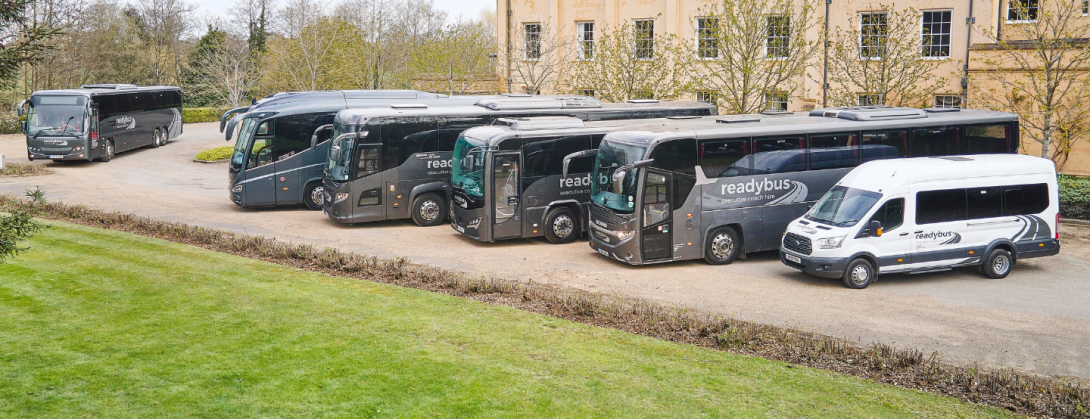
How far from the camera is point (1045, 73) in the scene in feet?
84.4

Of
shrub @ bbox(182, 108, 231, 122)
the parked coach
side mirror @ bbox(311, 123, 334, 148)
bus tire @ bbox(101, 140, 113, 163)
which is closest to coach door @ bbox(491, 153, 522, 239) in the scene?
side mirror @ bbox(311, 123, 334, 148)

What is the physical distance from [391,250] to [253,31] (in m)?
52.6

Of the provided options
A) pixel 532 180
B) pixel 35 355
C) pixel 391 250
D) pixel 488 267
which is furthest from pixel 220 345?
pixel 532 180

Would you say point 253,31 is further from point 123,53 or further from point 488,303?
point 488,303

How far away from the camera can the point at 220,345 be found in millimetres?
10867

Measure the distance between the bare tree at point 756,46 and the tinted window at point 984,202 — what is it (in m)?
12.2

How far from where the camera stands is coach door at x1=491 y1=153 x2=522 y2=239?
65.1ft

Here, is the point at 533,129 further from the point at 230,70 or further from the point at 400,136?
the point at 230,70

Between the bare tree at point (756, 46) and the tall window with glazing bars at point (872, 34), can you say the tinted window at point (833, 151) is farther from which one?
the tall window with glazing bars at point (872, 34)

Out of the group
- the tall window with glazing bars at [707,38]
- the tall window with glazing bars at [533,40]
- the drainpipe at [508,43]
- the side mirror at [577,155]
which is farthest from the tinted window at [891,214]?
the drainpipe at [508,43]

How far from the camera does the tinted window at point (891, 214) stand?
641 inches

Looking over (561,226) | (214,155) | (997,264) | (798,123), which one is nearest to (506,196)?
(561,226)

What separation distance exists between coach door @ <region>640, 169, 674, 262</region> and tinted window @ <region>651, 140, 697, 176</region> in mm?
210

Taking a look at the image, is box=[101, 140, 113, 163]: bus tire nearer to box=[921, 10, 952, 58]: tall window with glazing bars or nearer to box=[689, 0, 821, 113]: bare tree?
box=[689, 0, 821, 113]: bare tree
